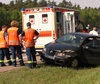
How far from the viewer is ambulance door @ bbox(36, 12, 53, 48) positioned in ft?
54.5

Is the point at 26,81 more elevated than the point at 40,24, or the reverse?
the point at 40,24

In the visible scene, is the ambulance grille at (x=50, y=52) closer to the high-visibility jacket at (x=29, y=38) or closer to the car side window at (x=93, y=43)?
the high-visibility jacket at (x=29, y=38)

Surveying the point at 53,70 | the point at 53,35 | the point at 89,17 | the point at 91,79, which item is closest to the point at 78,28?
the point at 53,35

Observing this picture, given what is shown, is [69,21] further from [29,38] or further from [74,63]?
[29,38]

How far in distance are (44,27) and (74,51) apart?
5869 mm

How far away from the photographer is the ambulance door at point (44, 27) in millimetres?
16609

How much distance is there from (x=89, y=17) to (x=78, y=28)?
8254 centimetres

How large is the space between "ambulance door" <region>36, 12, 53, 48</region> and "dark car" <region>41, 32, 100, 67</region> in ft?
13.6

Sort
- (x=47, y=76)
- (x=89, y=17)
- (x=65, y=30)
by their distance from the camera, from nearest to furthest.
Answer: (x=47, y=76)
(x=65, y=30)
(x=89, y=17)

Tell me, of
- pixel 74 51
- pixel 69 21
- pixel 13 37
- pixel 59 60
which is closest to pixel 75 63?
pixel 74 51

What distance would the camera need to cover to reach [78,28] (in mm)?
19672

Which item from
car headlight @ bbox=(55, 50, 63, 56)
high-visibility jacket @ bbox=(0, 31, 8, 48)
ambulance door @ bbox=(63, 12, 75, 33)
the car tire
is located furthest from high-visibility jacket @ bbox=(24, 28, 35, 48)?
ambulance door @ bbox=(63, 12, 75, 33)

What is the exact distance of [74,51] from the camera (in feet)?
36.5

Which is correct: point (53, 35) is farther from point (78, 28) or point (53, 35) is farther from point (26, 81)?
point (26, 81)
